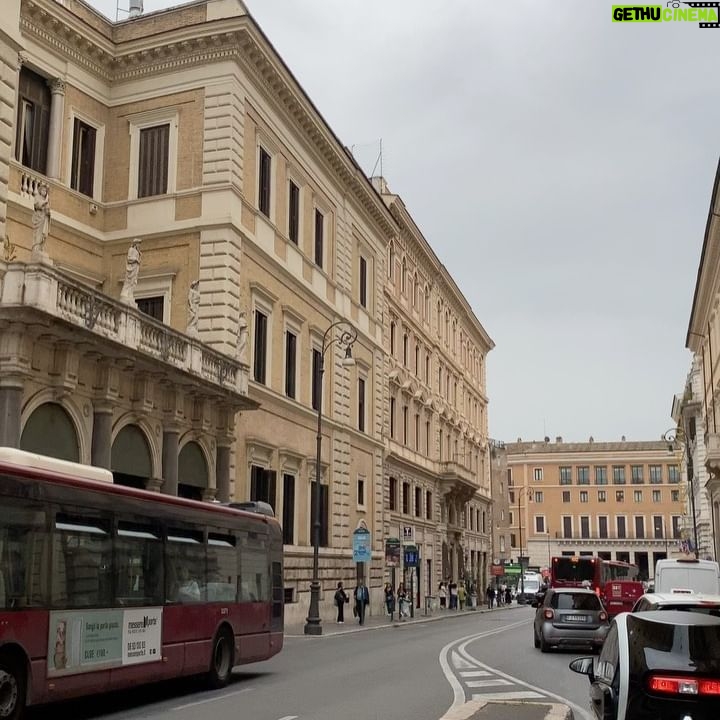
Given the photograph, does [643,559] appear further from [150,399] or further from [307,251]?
[150,399]

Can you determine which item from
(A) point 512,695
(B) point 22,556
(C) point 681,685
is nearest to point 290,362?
(A) point 512,695

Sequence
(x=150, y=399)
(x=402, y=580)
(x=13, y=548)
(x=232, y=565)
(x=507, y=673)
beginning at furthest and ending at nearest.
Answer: (x=402, y=580)
(x=150, y=399)
(x=507, y=673)
(x=232, y=565)
(x=13, y=548)

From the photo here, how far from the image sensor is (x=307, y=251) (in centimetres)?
3828

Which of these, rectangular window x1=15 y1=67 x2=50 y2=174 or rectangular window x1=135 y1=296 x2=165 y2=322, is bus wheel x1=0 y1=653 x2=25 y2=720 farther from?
rectangular window x1=135 y1=296 x2=165 y2=322

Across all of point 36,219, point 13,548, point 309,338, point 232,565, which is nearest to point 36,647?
point 13,548

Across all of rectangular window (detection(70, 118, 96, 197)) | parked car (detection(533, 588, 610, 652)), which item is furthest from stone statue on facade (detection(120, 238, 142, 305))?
parked car (detection(533, 588, 610, 652))

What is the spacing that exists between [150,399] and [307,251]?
14.1 m

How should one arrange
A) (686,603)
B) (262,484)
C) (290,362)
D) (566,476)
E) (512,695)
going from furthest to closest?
(566,476)
(290,362)
(262,484)
(512,695)
(686,603)

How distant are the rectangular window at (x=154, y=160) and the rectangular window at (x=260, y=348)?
5135 millimetres

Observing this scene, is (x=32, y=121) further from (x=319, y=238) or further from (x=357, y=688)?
(x=357, y=688)

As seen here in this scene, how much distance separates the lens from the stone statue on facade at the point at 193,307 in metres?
28.1

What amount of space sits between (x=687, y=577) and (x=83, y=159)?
2306 centimetres

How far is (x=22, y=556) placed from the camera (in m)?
11.6

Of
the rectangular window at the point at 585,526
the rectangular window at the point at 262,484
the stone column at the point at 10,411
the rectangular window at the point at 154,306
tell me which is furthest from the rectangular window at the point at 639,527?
the stone column at the point at 10,411
